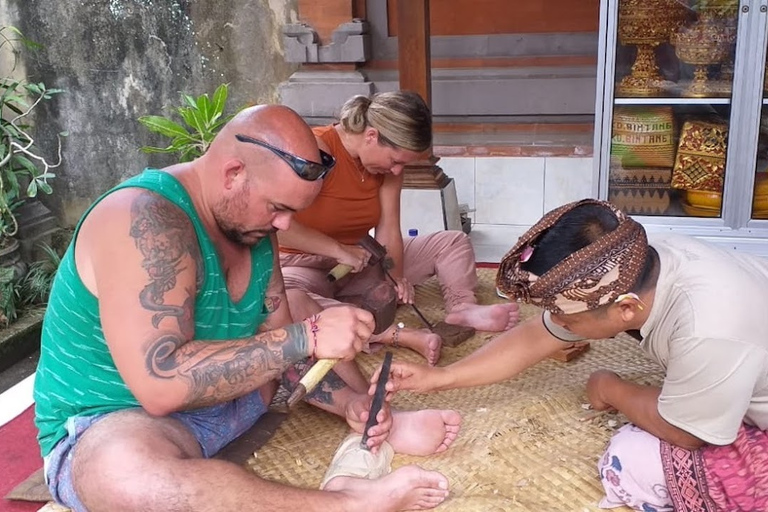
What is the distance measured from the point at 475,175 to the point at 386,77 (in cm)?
74

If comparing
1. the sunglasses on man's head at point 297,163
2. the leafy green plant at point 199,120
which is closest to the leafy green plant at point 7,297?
the leafy green plant at point 199,120

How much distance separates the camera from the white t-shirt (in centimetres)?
149

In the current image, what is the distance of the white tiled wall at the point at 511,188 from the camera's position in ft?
13.8

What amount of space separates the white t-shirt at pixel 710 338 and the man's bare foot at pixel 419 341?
1061 millimetres

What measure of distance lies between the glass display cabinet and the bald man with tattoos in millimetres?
2008

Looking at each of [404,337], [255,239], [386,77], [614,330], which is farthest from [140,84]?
[614,330]

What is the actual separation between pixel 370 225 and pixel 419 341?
0.53 m

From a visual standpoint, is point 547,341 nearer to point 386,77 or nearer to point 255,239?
point 255,239

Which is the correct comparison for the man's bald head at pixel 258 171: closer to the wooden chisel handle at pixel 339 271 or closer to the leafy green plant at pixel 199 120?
the wooden chisel handle at pixel 339 271

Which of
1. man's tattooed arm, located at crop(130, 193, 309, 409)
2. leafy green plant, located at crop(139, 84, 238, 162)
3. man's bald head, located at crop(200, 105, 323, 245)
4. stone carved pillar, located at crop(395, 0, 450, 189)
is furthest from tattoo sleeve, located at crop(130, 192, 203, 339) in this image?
leafy green plant, located at crop(139, 84, 238, 162)

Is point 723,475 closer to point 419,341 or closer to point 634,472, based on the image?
point 634,472

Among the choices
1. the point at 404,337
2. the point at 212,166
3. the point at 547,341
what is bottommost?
the point at 404,337

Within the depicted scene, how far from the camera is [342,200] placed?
2.81 metres

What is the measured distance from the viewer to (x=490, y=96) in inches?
167
